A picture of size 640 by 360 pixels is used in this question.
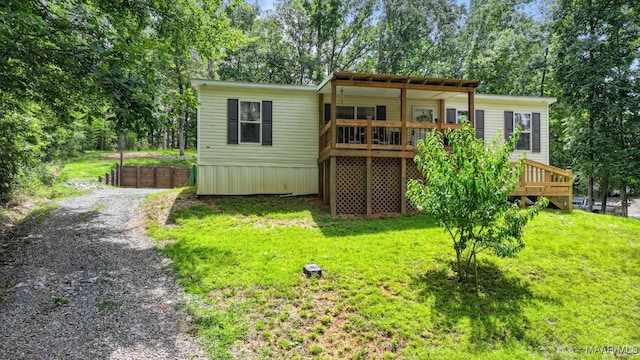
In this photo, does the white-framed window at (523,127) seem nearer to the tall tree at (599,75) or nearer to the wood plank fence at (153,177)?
the tall tree at (599,75)

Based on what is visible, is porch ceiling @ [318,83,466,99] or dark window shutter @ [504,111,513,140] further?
dark window shutter @ [504,111,513,140]

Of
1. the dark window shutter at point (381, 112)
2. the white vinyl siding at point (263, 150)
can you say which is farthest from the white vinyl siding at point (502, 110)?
the white vinyl siding at point (263, 150)

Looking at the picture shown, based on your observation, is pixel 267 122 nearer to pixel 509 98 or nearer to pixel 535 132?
pixel 509 98

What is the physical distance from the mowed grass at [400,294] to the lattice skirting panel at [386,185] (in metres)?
1.63

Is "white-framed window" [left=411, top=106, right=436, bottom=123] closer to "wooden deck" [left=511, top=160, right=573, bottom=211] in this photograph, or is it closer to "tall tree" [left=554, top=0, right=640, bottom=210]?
"wooden deck" [left=511, top=160, right=573, bottom=211]

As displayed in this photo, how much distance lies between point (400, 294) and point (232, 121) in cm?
843

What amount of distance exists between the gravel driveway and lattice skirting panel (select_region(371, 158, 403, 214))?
19.1ft

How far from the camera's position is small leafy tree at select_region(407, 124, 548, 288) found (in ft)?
18.7

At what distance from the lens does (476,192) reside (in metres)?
5.68

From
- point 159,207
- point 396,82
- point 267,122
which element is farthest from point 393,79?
point 159,207

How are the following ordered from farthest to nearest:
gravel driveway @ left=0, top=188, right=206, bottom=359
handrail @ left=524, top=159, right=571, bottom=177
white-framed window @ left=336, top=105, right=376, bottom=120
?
1. white-framed window @ left=336, top=105, right=376, bottom=120
2. handrail @ left=524, top=159, right=571, bottom=177
3. gravel driveway @ left=0, top=188, right=206, bottom=359

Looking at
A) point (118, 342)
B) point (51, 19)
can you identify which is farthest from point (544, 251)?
point (51, 19)

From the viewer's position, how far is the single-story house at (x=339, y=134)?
1057cm

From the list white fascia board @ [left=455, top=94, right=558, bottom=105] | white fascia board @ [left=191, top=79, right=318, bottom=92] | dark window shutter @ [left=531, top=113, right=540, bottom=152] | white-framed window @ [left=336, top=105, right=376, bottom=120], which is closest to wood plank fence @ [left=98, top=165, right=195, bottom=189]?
white fascia board @ [left=191, top=79, right=318, bottom=92]
